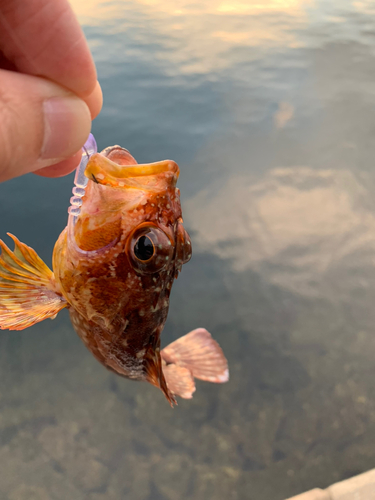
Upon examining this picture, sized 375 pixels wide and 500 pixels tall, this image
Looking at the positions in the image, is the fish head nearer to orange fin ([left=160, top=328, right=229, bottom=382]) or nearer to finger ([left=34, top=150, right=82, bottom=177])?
finger ([left=34, top=150, right=82, bottom=177])

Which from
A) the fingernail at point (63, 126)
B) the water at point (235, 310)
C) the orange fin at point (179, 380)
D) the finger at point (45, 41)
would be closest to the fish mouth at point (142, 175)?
the fingernail at point (63, 126)

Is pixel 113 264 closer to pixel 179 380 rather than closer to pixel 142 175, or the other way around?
pixel 142 175

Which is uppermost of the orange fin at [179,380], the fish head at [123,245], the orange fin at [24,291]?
the fish head at [123,245]

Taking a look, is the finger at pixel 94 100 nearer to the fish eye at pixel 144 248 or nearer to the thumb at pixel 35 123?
the thumb at pixel 35 123

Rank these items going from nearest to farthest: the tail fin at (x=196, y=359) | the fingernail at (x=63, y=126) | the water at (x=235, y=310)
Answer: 1. the fingernail at (x=63, y=126)
2. the water at (x=235, y=310)
3. the tail fin at (x=196, y=359)

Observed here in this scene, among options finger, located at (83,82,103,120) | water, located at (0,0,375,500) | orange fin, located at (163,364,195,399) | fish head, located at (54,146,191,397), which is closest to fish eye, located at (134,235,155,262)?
fish head, located at (54,146,191,397)

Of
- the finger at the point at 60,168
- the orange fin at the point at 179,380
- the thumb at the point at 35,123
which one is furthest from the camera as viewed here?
the orange fin at the point at 179,380

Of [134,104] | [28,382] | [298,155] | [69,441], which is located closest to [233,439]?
[69,441]
